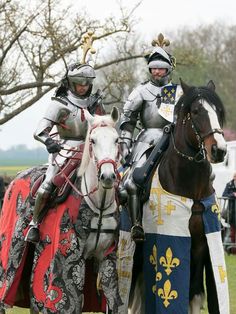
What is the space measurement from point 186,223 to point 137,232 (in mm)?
491

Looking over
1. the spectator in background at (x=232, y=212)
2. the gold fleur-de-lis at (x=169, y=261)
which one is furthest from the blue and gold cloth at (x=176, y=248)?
the spectator in background at (x=232, y=212)

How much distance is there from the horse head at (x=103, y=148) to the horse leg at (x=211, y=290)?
1307mm

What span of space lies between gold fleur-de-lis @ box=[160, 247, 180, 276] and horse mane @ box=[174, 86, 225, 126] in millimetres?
1243

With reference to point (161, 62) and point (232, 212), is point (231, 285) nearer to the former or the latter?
point (161, 62)

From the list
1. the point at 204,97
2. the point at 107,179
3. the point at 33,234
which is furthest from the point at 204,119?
the point at 33,234

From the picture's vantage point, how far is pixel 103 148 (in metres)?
8.18

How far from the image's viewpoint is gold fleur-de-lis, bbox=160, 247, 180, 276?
8.70m

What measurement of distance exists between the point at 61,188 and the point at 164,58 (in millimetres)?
1730

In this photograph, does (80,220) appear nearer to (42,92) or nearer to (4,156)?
(42,92)

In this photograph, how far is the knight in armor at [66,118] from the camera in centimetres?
884

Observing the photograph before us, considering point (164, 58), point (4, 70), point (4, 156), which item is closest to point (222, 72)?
point (4, 156)

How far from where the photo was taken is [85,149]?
8.48m

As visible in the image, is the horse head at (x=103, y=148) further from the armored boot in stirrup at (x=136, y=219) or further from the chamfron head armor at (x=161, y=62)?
the chamfron head armor at (x=161, y=62)

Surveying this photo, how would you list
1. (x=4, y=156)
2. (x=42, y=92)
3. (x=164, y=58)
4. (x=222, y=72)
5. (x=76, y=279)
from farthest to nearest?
(x=222, y=72) < (x=4, y=156) < (x=42, y=92) < (x=164, y=58) < (x=76, y=279)
